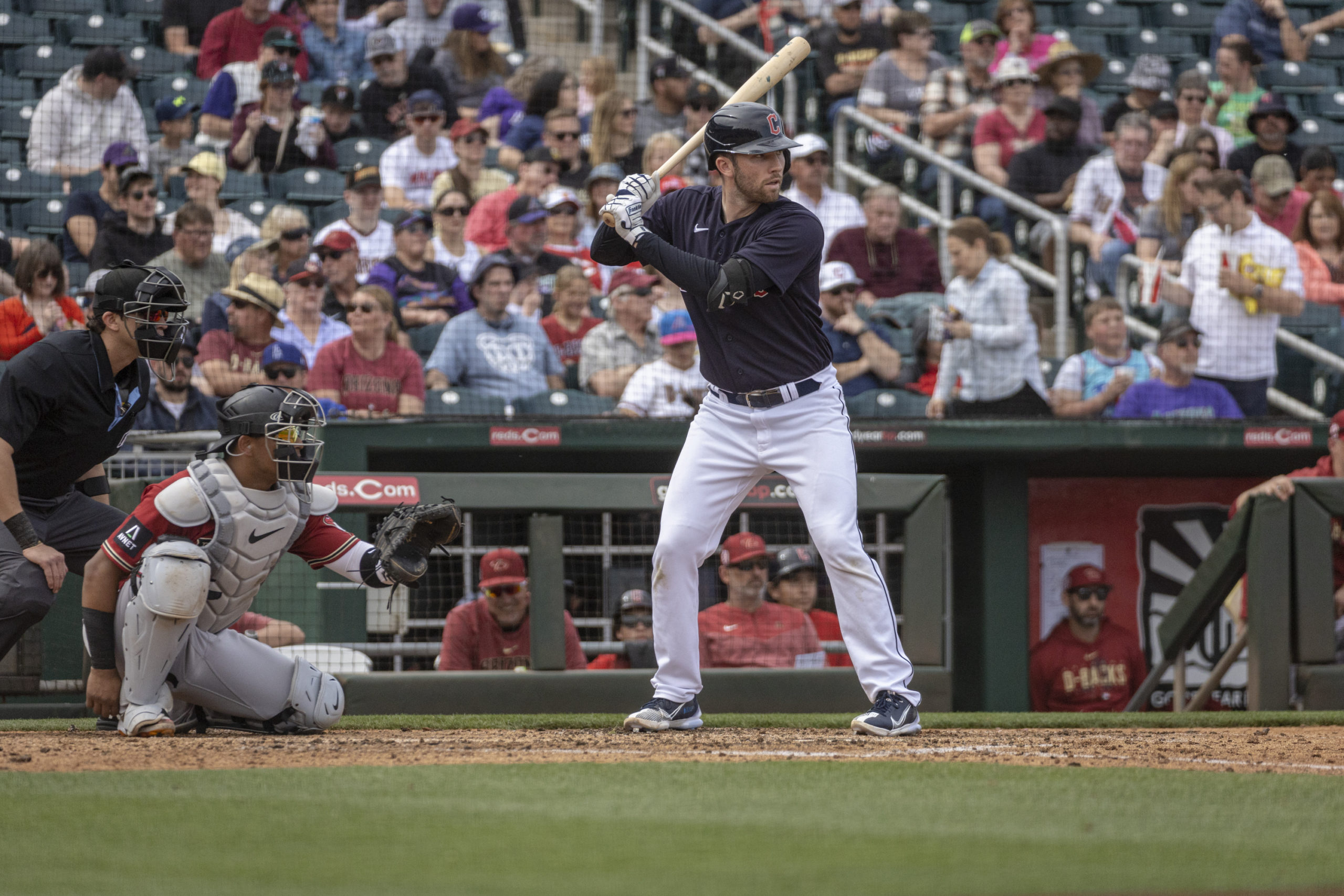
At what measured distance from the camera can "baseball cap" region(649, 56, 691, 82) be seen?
10266mm

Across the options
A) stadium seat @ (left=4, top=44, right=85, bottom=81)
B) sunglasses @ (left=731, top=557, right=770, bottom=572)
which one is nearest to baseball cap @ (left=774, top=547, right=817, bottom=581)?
sunglasses @ (left=731, top=557, right=770, bottom=572)

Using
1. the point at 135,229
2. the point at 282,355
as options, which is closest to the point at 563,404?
the point at 282,355

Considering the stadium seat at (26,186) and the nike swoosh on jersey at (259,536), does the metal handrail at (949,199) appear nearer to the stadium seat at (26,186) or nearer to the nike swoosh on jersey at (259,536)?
the stadium seat at (26,186)

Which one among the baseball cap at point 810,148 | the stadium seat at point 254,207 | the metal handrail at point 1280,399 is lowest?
the metal handrail at point 1280,399

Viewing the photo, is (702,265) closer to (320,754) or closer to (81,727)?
(320,754)

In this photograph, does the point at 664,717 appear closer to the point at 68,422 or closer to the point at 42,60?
the point at 68,422

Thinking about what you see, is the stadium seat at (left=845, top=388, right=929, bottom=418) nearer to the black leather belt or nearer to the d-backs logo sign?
the d-backs logo sign

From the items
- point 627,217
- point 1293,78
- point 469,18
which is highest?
→ point 469,18

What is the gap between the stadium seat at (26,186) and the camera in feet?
29.1

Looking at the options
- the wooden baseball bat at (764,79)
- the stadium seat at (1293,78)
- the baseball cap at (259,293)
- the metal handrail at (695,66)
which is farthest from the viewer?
the stadium seat at (1293,78)

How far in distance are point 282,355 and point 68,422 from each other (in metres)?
2.30

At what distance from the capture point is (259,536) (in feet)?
15.3

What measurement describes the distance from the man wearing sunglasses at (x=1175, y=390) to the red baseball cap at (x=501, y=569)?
3520 millimetres

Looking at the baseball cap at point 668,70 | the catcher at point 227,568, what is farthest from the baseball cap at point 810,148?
the catcher at point 227,568
